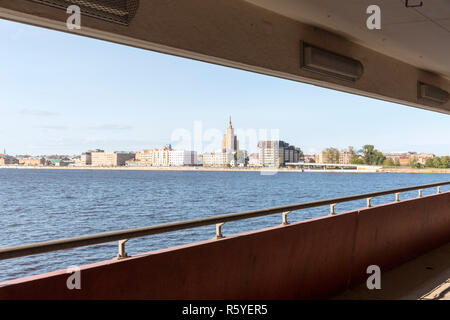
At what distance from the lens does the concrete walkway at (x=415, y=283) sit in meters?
4.50

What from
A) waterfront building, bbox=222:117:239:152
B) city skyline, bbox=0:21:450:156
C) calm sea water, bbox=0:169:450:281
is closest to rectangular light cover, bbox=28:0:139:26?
calm sea water, bbox=0:169:450:281

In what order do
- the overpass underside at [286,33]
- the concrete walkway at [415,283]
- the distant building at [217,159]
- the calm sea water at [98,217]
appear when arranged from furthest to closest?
the distant building at [217,159], the calm sea water at [98,217], the concrete walkway at [415,283], the overpass underside at [286,33]

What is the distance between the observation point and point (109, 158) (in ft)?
559

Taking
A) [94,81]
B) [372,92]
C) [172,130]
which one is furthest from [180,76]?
[372,92]

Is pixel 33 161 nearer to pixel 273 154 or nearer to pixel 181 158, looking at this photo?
pixel 181 158

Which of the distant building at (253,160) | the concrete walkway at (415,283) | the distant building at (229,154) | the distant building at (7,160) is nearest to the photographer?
the concrete walkway at (415,283)

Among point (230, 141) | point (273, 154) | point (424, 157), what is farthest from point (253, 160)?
point (424, 157)

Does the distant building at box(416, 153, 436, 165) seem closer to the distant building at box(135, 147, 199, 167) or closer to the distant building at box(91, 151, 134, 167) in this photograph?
the distant building at box(135, 147, 199, 167)

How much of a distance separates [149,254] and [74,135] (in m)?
156

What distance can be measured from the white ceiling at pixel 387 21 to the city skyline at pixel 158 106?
335 feet

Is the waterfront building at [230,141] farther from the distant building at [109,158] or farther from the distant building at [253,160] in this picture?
the distant building at [109,158]

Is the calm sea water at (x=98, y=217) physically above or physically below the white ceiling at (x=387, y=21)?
below

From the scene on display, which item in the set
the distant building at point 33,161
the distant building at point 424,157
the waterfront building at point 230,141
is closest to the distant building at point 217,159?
the waterfront building at point 230,141
